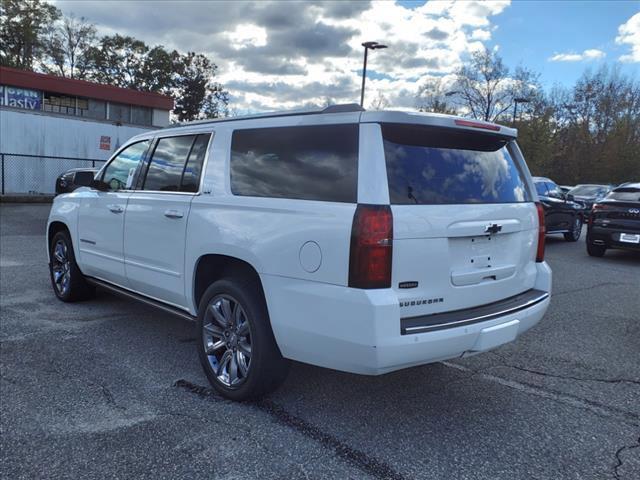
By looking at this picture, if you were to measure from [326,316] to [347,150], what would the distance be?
3.11ft

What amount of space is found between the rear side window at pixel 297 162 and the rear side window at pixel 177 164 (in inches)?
16.5

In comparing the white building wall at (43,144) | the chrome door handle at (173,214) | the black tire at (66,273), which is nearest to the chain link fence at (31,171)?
the white building wall at (43,144)

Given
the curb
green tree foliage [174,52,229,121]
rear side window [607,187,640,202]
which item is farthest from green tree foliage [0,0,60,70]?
rear side window [607,187,640,202]

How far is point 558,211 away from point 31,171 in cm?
2040

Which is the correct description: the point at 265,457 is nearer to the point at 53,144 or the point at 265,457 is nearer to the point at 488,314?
the point at 488,314

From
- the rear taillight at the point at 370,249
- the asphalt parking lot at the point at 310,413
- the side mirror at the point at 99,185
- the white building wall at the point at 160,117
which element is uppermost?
the white building wall at the point at 160,117

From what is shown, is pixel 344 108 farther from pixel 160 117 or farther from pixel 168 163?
pixel 160 117

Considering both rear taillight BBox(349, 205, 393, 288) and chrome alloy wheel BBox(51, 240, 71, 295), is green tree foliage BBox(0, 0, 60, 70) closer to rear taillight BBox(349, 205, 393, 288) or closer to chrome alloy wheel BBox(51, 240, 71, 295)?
chrome alloy wheel BBox(51, 240, 71, 295)

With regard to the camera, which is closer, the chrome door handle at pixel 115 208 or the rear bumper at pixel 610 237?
the chrome door handle at pixel 115 208

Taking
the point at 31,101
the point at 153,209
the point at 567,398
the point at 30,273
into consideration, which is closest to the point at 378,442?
the point at 567,398

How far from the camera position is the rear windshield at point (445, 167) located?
9.84 ft

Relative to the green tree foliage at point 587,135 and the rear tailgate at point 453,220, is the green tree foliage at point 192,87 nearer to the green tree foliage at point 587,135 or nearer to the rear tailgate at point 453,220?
the green tree foliage at point 587,135

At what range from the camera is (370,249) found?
278cm

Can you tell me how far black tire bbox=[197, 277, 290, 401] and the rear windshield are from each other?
1157 millimetres
